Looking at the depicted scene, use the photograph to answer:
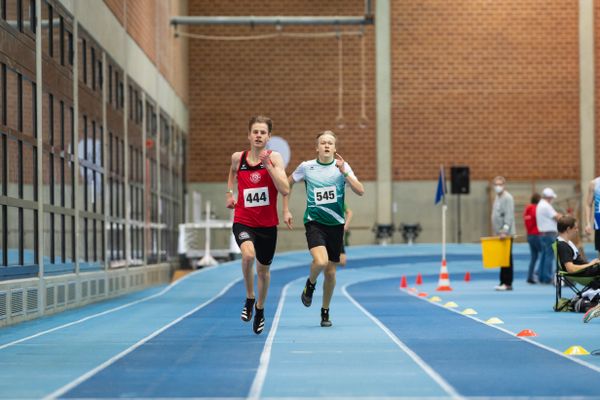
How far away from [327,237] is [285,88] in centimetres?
2598

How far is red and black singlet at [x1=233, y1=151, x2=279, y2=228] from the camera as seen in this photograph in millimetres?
10602

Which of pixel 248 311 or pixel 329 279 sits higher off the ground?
pixel 329 279

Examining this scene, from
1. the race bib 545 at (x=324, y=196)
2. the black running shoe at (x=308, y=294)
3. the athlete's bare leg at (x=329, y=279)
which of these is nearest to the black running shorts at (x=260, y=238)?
the race bib 545 at (x=324, y=196)

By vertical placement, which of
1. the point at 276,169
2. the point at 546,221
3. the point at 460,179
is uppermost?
the point at 460,179

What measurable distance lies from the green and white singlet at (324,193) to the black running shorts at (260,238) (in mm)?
785

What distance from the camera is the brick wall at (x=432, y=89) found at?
1465 inches

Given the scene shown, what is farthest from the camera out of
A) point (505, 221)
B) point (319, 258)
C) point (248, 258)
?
point (505, 221)

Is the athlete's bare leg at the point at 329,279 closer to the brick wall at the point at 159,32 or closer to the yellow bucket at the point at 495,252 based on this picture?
the yellow bucket at the point at 495,252

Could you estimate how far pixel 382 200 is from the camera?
37.2 metres

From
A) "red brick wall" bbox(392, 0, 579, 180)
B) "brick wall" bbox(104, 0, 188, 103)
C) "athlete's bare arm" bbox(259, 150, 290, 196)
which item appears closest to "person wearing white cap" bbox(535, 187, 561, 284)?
"brick wall" bbox(104, 0, 188, 103)

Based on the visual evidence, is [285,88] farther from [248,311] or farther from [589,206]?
[248,311]

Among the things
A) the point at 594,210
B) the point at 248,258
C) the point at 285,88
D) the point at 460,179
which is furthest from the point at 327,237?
the point at 285,88

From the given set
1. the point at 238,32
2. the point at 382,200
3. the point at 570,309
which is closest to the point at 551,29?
the point at 382,200

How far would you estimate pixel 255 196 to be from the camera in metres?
10.6
